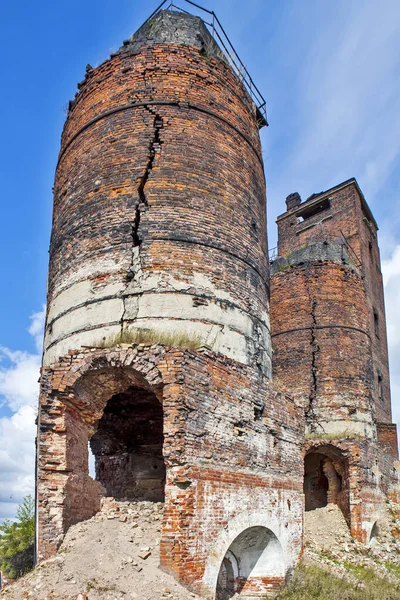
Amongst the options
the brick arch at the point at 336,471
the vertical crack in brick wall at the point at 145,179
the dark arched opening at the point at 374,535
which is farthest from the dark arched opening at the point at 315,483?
the vertical crack in brick wall at the point at 145,179

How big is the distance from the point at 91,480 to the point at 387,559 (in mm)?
9548

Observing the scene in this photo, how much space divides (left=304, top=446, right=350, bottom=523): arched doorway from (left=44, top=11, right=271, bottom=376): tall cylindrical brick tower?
6.90 metres

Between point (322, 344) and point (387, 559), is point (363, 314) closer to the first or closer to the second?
point (322, 344)

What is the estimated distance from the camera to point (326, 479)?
16.5 m

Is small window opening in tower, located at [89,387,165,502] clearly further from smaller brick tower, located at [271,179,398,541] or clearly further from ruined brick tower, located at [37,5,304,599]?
smaller brick tower, located at [271,179,398,541]

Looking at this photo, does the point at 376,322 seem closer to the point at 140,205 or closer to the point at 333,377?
the point at 333,377

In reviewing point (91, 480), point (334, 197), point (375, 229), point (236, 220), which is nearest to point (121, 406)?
point (91, 480)

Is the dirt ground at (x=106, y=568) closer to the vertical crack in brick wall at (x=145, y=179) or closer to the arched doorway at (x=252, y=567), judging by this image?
the arched doorway at (x=252, y=567)

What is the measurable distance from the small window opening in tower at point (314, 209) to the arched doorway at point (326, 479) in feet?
41.1

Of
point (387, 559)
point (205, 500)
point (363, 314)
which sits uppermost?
point (363, 314)

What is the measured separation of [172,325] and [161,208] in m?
2.12

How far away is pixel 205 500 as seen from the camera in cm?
735

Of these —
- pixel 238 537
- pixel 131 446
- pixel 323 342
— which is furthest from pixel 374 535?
pixel 131 446

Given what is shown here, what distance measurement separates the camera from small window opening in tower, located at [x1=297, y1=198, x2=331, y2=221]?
978 inches
